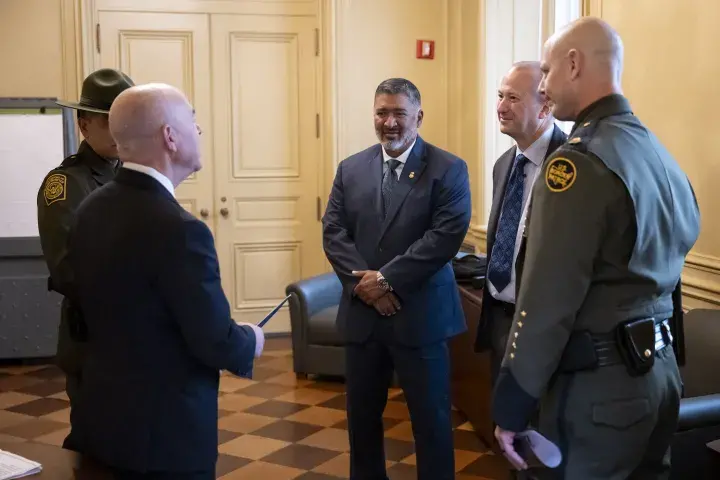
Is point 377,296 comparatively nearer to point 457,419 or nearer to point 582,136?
point 582,136

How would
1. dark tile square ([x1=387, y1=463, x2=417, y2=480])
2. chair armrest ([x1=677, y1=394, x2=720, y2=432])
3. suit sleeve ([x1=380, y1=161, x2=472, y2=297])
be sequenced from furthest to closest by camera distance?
1. dark tile square ([x1=387, y1=463, x2=417, y2=480])
2. suit sleeve ([x1=380, y1=161, x2=472, y2=297])
3. chair armrest ([x1=677, y1=394, x2=720, y2=432])

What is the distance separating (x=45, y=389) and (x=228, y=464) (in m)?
1.82

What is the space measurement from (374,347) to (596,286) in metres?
1.35

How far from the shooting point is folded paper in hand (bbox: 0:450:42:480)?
1.56 meters

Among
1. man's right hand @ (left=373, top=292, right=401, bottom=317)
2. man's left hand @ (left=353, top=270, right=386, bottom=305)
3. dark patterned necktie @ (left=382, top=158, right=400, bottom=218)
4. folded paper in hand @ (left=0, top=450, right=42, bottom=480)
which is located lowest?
folded paper in hand @ (left=0, top=450, right=42, bottom=480)

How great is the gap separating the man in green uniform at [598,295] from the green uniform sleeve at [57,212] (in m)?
1.30

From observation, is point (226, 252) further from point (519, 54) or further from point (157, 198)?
point (157, 198)

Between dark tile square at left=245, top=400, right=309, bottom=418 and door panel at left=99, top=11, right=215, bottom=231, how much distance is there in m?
1.84

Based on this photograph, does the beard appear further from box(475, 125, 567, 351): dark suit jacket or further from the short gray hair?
box(475, 125, 567, 351): dark suit jacket

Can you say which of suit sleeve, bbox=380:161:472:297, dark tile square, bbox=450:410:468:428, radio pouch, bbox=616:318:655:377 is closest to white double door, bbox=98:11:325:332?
dark tile square, bbox=450:410:468:428

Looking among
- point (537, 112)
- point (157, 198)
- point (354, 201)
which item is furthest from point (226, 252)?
point (157, 198)

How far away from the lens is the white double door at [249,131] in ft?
18.9

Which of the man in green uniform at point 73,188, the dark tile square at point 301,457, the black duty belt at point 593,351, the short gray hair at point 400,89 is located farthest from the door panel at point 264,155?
the black duty belt at point 593,351

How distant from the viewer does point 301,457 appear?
12.1 ft
